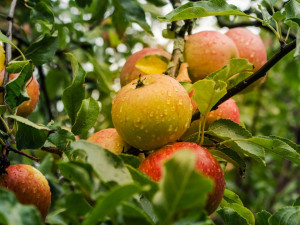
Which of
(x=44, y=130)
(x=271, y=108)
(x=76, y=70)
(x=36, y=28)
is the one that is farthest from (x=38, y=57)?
(x=271, y=108)

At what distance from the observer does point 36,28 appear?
5.47 ft

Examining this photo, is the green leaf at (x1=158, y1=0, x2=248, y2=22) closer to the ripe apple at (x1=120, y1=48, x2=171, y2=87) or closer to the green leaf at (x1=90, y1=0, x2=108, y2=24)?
the ripe apple at (x1=120, y1=48, x2=171, y2=87)

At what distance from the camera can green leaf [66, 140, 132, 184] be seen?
505 millimetres

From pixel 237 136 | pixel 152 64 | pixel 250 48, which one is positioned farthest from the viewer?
pixel 250 48

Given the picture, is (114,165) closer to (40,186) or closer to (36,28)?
(40,186)

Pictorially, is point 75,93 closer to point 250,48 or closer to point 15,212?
point 15,212

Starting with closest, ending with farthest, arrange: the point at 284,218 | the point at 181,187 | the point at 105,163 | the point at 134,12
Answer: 1. the point at 181,187
2. the point at 105,163
3. the point at 284,218
4. the point at 134,12

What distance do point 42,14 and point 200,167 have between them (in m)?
0.62

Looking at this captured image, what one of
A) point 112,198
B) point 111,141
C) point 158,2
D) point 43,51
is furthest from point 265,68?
point 158,2

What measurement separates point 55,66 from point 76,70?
1020mm

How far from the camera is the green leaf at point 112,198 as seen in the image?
16.1 inches

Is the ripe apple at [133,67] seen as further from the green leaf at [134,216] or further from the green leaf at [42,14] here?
the green leaf at [134,216]

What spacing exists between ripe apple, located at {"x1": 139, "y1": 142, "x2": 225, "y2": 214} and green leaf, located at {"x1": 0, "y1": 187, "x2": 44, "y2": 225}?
0.27m

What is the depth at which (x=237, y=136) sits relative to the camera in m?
0.75
